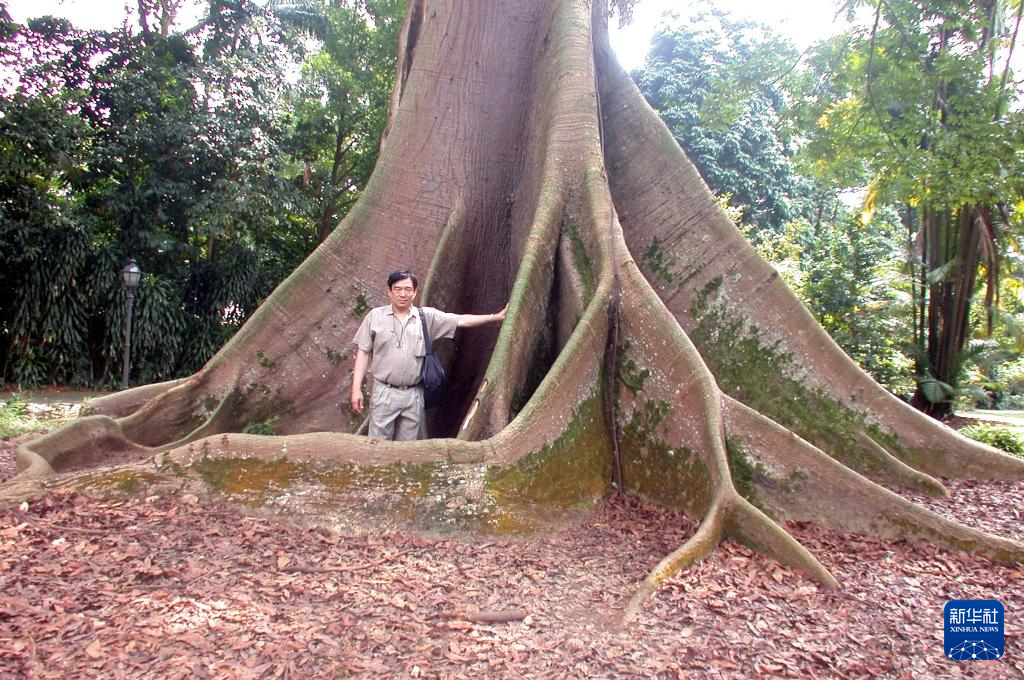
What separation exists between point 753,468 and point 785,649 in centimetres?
153

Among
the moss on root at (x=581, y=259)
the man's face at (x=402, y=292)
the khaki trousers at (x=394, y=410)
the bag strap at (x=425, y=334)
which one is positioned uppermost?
the moss on root at (x=581, y=259)

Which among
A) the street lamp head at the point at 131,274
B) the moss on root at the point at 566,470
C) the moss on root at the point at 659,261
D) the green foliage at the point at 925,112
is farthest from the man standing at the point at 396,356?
the street lamp head at the point at 131,274

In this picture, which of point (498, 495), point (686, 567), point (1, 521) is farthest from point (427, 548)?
point (1, 521)

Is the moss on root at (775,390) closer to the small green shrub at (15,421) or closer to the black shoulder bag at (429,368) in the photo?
the black shoulder bag at (429,368)

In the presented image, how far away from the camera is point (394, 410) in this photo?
14.6ft

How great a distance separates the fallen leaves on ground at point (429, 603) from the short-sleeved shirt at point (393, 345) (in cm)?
114

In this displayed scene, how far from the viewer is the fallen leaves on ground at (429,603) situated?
2.56 metres

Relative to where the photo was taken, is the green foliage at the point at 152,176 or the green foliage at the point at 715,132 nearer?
the green foliage at the point at 152,176

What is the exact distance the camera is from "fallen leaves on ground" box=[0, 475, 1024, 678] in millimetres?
2562

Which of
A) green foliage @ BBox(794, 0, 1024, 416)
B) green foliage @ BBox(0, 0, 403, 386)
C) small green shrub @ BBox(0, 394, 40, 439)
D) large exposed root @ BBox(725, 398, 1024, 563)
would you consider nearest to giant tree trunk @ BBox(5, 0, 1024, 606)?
large exposed root @ BBox(725, 398, 1024, 563)

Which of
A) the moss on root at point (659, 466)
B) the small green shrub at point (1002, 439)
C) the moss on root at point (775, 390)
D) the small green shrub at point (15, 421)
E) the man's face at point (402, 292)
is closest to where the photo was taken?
the moss on root at point (659, 466)

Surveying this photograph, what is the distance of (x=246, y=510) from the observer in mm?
3553

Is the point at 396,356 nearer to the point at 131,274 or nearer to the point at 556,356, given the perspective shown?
the point at 556,356

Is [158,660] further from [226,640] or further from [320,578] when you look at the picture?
[320,578]
